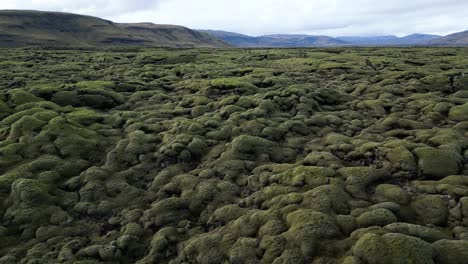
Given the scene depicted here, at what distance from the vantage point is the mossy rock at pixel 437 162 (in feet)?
66.2

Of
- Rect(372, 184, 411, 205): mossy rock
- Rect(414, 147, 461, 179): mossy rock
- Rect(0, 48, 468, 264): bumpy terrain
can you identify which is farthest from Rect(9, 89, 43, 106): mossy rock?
Rect(414, 147, 461, 179): mossy rock

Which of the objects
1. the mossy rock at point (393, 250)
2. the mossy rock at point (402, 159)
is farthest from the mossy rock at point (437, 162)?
the mossy rock at point (393, 250)

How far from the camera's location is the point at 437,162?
20.9m

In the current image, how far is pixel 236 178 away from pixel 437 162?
11328 millimetres

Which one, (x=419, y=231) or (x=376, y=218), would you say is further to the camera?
(x=376, y=218)

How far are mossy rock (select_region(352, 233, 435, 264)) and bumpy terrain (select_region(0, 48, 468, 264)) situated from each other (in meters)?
0.04

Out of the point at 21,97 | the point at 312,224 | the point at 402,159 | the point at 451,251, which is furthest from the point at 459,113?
the point at 21,97

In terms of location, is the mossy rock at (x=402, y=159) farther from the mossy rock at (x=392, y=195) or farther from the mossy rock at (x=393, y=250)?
the mossy rock at (x=393, y=250)

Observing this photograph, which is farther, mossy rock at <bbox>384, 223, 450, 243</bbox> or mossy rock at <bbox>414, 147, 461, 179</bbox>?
mossy rock at <bbox>414, 147, 461, 179</bbox>

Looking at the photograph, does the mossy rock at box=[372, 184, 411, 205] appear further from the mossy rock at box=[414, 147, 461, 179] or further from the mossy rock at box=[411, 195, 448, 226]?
the mossy rock at box=[414, 147, 461, 179]

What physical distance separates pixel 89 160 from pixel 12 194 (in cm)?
538

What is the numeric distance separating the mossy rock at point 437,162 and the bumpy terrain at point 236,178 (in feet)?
0.31

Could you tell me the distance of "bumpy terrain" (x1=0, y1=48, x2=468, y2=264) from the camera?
1595 centimetres

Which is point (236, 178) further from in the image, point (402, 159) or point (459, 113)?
point (459, 113)
